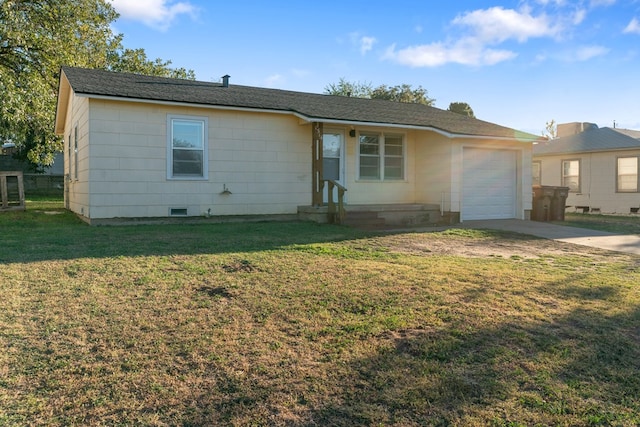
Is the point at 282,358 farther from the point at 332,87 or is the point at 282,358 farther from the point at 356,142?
the point at 332,87

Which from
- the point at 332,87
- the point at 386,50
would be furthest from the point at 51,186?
the point at 386,50

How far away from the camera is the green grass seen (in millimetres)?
2664

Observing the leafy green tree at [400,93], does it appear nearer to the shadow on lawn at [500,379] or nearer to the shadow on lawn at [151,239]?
the shadow on lawn at [151,239]

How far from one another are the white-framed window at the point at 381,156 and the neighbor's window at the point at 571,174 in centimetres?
1084

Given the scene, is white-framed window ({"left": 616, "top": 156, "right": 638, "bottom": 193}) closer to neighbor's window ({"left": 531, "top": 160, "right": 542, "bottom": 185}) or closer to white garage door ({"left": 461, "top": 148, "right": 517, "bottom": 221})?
neighbor's window ({"left": 531, "top": 160, "right": 542, "bottom": 185})

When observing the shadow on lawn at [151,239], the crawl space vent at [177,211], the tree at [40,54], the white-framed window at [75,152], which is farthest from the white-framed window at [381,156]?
the tree at [40,54]

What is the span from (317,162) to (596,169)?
14.0 metres

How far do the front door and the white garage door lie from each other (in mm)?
3538

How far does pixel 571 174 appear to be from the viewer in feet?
68.3

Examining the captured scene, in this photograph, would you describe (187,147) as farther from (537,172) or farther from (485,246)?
(537,172)

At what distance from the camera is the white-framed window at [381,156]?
1368cm

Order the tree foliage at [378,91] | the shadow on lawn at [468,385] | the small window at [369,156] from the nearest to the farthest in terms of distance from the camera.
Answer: the shadow on lawn at [468,385] → the small window at [369,156] → the tree foliage at [378,91]

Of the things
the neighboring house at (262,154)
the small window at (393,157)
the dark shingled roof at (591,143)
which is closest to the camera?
the neighboring house at (262,154)

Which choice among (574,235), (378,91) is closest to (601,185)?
(574,235)
